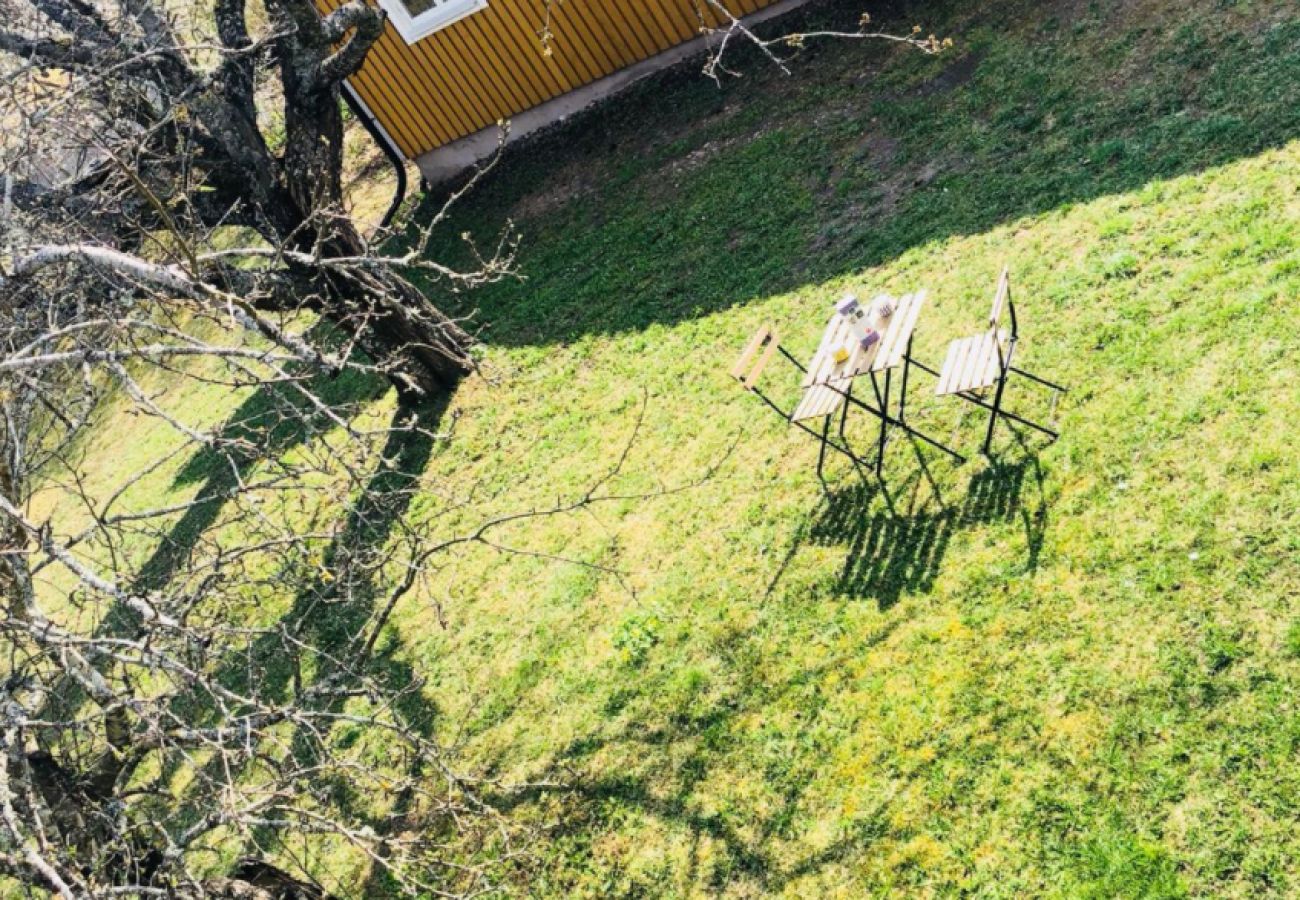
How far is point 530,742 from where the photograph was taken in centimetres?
706

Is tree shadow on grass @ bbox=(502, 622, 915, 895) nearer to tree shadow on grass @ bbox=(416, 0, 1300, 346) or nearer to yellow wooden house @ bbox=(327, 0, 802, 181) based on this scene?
tree shadow on grass @ bbox=(416, 0, 1300, 346)

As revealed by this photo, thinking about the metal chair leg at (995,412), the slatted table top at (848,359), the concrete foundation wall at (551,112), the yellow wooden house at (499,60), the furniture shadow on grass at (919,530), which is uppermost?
the yellow wooden house at (499,60)

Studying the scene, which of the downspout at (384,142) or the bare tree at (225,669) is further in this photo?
the downspout at (384,142)

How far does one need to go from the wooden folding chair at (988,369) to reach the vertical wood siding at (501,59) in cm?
746

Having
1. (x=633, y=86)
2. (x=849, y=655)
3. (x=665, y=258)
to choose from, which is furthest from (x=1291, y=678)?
(x=633, y=86)

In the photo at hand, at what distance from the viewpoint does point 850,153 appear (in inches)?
408

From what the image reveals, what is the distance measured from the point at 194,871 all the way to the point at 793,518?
208 inches

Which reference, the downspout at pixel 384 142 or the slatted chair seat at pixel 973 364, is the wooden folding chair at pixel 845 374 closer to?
the slatted chair seat at pixel 973 364

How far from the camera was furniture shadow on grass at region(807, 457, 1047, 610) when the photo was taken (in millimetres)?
6238

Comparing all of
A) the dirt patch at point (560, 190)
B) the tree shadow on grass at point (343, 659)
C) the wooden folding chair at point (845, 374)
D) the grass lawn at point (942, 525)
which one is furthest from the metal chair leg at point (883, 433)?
the dirt patch at point (560, 190)

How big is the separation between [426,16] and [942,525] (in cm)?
1090

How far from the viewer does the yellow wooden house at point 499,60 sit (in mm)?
13008

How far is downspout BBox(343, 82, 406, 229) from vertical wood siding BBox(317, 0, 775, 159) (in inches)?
5.0

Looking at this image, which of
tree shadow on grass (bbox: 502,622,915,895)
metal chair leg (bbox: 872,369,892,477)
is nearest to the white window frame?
metal chair leg (bbox: 872,369,892,477)
